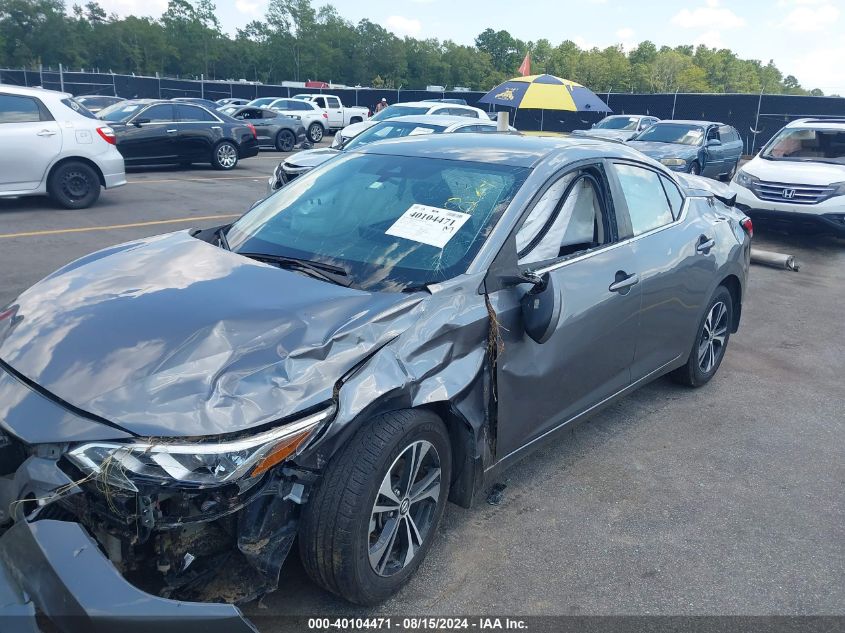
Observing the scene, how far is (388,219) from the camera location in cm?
356

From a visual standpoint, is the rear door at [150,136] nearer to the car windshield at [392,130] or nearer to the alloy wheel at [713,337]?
the car windshield at [392,130]

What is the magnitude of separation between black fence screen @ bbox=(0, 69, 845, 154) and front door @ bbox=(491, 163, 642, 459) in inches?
742

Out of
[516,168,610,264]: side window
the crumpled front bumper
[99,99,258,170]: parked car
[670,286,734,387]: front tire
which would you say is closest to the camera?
the crumpled front bumper

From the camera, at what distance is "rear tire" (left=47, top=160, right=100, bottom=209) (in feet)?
33.4

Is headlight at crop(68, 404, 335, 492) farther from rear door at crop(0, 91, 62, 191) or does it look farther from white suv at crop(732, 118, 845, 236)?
white suv at crop(732, 118, 845, 236)

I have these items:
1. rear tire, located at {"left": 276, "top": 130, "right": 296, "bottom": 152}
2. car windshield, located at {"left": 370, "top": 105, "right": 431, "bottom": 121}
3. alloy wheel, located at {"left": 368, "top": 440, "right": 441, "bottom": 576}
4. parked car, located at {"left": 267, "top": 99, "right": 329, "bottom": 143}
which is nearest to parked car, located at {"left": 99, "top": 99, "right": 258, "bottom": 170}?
car windshield, located at {"left": 370, "top": 105, "right": 431, "bottom": 121}

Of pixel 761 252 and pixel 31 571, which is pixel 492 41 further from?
pixel 31 571

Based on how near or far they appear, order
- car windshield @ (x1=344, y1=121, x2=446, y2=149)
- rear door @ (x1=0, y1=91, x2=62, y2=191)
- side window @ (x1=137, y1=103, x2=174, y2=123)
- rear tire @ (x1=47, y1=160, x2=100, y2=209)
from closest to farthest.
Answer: rear door @ (x1=0, y1=91, x2=62, y2=191) < rear tire @ (x1=47, y1=160, x2=100, y2=209) < car windshield @ (x1=344, y1=121, x2=446, y2=149) < side window @ (x1=137, y1=103, x2=174, y2=123)

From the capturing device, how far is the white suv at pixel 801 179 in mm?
10352

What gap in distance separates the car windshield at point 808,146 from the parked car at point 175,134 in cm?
1112

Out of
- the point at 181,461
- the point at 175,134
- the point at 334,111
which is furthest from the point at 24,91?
the point at 334,111

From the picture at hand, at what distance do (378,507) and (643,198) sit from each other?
2663 millimetres

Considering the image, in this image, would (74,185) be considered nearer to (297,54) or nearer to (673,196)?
(673,196)

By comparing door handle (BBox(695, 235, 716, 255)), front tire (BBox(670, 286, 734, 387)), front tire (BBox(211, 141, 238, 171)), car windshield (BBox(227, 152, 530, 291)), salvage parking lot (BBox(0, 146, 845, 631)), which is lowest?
salvage parking lot (BBox(0, 146, 845, 631))
